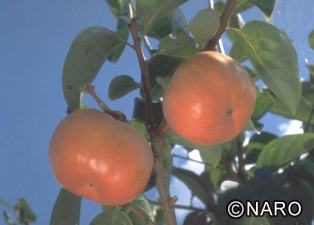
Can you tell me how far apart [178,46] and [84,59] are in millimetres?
233

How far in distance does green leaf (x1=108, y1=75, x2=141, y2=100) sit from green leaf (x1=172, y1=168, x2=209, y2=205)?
0.61 meters

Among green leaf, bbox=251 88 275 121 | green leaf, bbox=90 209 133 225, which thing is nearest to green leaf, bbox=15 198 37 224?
green leaf, bbox=251 88 275 121

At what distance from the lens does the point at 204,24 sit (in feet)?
3.52

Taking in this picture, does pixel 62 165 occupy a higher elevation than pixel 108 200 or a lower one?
higher

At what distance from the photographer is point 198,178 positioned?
1.87 m

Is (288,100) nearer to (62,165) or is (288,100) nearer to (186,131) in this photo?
(186,131)

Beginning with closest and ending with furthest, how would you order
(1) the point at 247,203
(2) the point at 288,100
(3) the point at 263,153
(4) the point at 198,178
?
(2) the point at 288,100 < (1) the point at 247,203 < (3) the point at 263,153 < (4) the point at 198,178

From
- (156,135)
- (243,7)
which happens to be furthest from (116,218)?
(243,7)

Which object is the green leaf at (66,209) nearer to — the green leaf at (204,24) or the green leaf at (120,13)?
the green leaf at (204,24)

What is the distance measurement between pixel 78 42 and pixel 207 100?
1.23 ft

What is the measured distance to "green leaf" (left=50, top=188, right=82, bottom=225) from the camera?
1.20 m

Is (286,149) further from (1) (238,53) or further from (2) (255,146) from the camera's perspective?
(1) (238,53)

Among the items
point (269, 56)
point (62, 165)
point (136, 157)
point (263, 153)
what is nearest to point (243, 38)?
point (269, 56)

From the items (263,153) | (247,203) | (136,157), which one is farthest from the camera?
(263,153)
